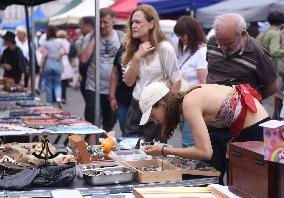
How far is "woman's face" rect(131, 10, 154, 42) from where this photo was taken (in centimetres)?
491

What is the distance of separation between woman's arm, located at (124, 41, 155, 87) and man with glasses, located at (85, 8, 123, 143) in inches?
70.1

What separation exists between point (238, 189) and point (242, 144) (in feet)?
0.70

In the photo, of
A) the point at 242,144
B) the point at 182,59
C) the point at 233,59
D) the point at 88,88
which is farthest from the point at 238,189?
the point at 88,88

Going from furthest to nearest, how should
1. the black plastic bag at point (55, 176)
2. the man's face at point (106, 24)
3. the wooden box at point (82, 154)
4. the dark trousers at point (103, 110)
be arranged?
1. the dark trousers at point (103, 110)
2. the man's face at point (106, 24)
3. the wooden box at point (82, 154)
4. the black plastic bag at point (55, 176)

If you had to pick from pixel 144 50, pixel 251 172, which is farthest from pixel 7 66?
pixel 251 172

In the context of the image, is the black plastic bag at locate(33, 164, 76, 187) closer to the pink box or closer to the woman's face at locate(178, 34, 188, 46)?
the pink box

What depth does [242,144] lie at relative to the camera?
295 centimetres

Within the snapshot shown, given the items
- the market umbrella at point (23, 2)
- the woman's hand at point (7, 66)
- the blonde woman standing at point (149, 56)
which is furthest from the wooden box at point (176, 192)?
the woman's hand at point (7, 66)

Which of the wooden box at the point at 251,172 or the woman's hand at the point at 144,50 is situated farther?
the woman's hand at the point at 144,50

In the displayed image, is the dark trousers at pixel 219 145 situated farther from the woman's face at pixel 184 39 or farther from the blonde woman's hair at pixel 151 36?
the woman's face at pixel 184 39

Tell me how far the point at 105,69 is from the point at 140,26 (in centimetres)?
210

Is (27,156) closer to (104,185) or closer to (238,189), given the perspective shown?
(104,185)

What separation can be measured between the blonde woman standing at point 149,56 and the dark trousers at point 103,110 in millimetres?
1968

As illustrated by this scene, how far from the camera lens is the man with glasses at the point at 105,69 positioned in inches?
268
